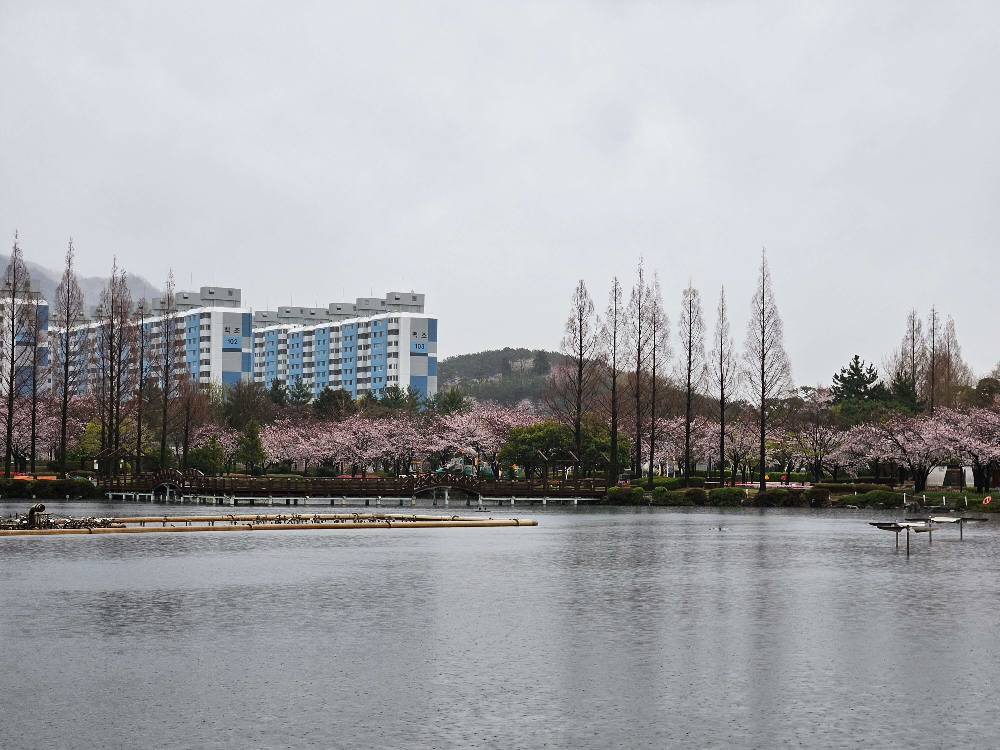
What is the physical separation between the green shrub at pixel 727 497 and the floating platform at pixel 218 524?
84.1ft

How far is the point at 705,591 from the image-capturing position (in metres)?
24.7

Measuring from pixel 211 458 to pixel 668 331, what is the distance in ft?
136

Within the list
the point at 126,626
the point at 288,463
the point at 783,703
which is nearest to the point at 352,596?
the point at 126,626

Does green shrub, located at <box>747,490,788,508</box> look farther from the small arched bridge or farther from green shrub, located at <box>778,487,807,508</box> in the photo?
the small arched bridge

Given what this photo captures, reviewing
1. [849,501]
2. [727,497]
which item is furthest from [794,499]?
[849,501]

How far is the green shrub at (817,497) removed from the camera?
230 ft

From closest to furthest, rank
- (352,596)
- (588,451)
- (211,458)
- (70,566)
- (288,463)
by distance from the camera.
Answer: (352,596) < (70,566) < (588,451) < (211,458) < (288,463)

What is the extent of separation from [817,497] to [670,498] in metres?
9.06

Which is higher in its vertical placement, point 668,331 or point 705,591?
point 668,331

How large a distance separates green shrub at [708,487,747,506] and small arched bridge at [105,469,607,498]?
8.27 metres

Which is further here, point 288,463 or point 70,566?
point 288,463

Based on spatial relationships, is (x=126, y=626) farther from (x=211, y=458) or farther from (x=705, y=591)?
(x=211, y=458)

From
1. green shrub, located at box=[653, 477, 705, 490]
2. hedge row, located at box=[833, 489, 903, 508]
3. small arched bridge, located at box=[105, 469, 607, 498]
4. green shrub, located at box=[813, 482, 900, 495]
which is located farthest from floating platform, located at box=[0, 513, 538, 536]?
green shrub, located at box=[813, 482, 900, 495]

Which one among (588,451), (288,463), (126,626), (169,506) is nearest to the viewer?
(126,626)
